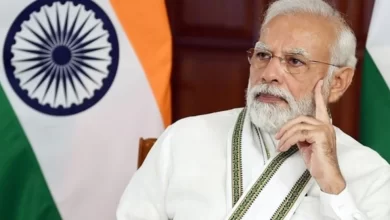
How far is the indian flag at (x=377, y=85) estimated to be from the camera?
7.60 ft

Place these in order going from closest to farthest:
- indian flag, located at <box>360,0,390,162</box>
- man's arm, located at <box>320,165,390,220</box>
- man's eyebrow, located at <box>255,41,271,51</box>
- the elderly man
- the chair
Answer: man's arm, located at <box>320,165,390,220</box>
the elderly man
man's eyebrow, located at <box>255,41,271,51</box>
the chair
indian flag, located at <box>360,0,390,162</box>

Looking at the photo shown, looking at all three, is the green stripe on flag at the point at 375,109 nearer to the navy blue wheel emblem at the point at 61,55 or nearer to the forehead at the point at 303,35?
the forehead at the point at 303,35

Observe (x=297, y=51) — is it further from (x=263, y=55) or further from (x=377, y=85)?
(x=377, y=85)

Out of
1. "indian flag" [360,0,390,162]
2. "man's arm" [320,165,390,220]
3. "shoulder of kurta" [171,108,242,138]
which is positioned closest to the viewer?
"man's arm" [320,165,390,220]

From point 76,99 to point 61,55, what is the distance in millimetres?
150

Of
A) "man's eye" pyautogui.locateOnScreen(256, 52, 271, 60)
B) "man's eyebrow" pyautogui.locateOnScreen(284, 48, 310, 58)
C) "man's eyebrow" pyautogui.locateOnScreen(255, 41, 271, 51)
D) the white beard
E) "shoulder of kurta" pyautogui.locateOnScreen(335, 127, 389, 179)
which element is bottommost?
"shoulder of kurta" pyautogui.locateOnScreen(335, 127, 389, 179)

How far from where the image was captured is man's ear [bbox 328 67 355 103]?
1873 millimetres

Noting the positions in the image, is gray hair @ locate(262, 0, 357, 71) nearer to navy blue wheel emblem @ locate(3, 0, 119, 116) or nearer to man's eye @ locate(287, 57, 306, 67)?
man's eye @ locate(287, 57, 306, 67)

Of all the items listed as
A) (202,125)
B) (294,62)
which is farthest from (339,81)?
(202,125)

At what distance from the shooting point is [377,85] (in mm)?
2385

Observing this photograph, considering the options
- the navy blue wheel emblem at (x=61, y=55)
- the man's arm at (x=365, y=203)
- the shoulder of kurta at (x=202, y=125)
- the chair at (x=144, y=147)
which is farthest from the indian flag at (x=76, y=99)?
the man's arm at (x=365, y=203)

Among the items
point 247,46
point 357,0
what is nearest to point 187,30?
point 247,46

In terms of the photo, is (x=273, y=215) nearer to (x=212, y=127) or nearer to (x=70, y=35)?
(x=212, y=127)

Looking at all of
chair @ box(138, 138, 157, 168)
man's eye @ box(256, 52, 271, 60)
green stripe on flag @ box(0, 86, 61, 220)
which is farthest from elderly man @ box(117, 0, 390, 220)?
green stripe on flag @ box(0, 86, 61, 220)
